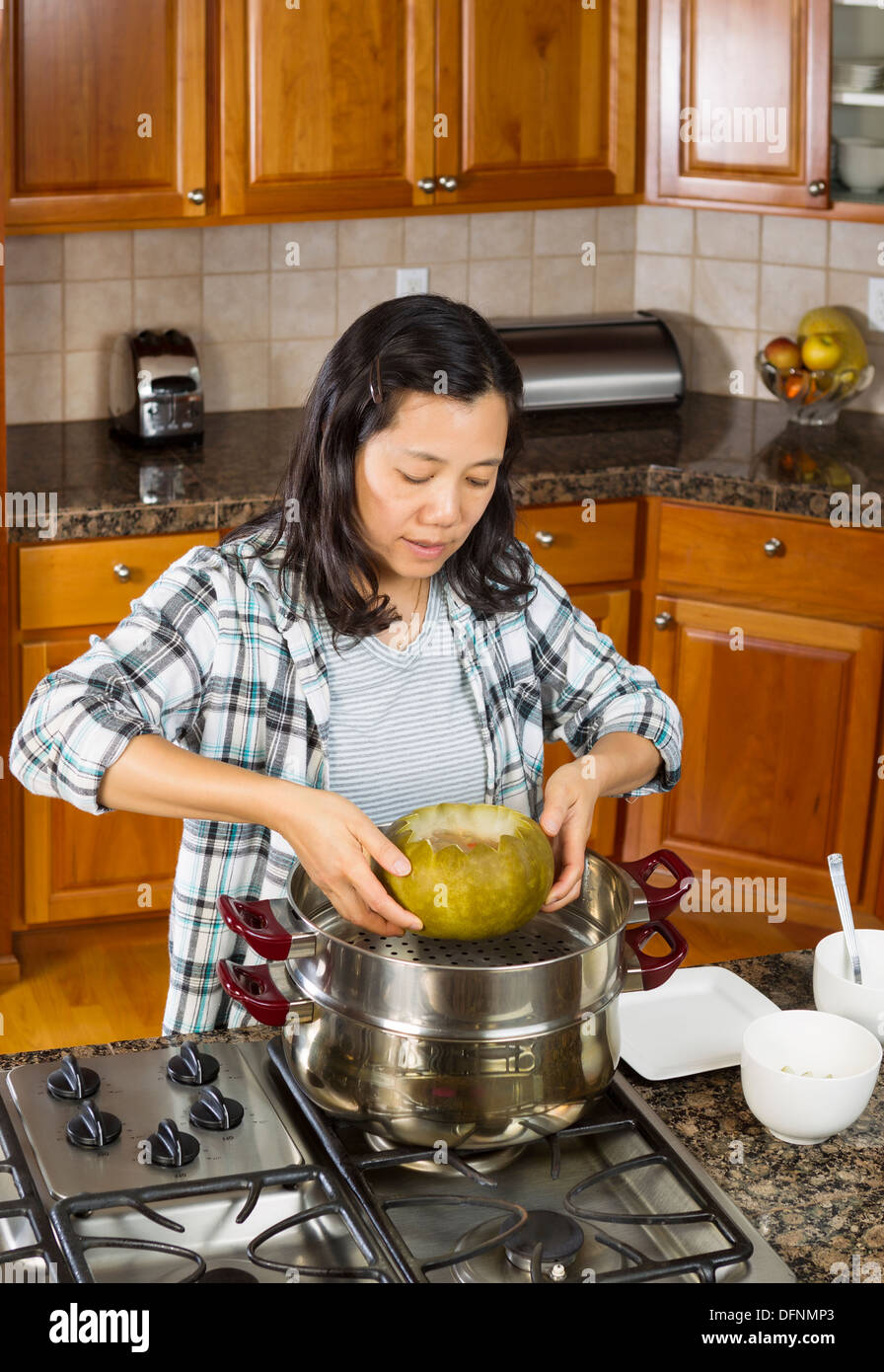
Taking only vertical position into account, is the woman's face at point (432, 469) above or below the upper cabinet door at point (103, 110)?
below

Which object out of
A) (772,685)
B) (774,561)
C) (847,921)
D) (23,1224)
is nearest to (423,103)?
(774,561)

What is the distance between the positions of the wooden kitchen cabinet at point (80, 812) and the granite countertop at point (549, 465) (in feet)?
0.14

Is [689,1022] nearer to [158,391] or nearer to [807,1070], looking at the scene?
[807,1070]

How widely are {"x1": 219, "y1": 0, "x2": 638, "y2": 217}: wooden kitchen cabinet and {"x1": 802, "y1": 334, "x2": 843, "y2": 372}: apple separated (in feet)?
1.57

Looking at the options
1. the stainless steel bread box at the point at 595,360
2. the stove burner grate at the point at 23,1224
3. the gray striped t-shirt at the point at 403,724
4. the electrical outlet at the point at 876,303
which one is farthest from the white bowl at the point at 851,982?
the electrical outlet at the point at 876,303

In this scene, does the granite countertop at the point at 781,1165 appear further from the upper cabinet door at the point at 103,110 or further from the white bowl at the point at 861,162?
the white bowl at the point at 861,162

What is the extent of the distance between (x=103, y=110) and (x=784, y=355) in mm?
1390

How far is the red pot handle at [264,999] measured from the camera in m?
1.05

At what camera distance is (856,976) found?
1.31 meters

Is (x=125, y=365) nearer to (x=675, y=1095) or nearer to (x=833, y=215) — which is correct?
(x=833, y=215)

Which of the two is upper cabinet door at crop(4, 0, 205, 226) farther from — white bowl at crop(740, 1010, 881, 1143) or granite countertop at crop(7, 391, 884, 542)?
white bowl at crop(740, 1010, 881, 1143)

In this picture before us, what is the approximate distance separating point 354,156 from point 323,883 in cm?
219

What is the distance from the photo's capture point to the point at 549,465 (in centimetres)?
302

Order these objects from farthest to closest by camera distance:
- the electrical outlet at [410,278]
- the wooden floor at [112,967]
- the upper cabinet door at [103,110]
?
the electrical outlet at [410,278], the wooden floor at [112,967], the upper cabinet door at [103,110]
